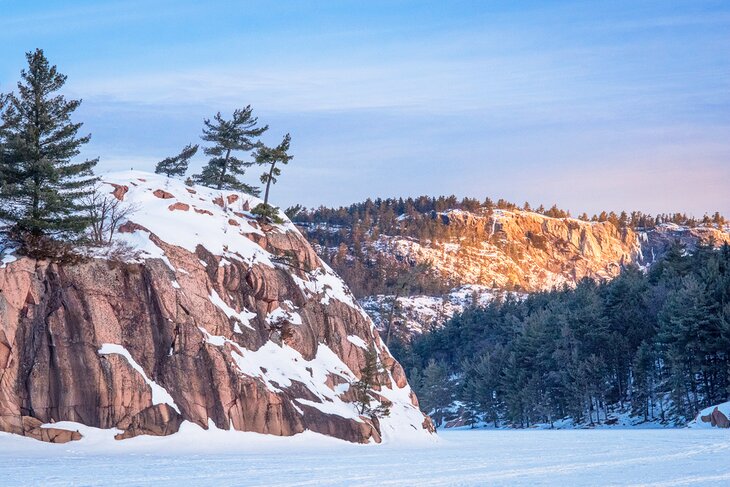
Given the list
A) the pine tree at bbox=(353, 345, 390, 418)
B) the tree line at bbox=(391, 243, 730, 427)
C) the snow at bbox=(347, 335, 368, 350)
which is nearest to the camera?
the pine tree at bbox=(353, 345, 390, 418)

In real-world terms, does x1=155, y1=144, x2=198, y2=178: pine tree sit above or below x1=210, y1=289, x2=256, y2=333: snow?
above

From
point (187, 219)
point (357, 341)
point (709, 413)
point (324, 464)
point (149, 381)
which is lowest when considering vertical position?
point (709, 413)

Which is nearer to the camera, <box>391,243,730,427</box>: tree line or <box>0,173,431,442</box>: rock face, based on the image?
<box>0,173,431,442</box>: rock face

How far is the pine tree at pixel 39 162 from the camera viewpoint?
37.4 metres

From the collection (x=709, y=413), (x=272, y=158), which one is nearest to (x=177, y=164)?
(x=272, y=158)

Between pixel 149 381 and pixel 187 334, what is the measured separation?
11.3 ft

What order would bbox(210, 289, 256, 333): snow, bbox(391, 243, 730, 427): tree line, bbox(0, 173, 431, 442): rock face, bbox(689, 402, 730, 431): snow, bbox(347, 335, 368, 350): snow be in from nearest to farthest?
bbox(0, 173, 431, 442): rock face < bbox(210, 289, 256, 333): snow < bbox(347, 335, 368, 350): snow < bbox(689, 402, 730, 431): snow < bbox(391, 243, 730, 427): tree line

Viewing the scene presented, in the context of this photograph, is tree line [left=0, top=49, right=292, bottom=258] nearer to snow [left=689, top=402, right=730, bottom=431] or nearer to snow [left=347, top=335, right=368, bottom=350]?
snow [left=347, top=335, right=368, bottom=350]

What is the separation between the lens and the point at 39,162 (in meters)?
37.7

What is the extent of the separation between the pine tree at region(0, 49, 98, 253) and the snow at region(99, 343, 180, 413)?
5932mm

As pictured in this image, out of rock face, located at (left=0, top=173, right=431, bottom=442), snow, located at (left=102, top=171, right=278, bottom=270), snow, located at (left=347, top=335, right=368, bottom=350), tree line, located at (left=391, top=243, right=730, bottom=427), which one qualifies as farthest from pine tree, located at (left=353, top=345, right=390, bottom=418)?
tree line, located at (left=391, top=243, right=730, bottom=427)

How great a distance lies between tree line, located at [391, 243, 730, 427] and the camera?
7562 cm

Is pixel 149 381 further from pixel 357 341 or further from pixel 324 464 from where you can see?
pixel 357 341

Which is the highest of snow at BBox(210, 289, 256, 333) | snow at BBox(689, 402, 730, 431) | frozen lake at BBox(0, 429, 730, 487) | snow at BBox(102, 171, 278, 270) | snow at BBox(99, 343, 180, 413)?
snow at BBox(102, 171, 278, 270)
